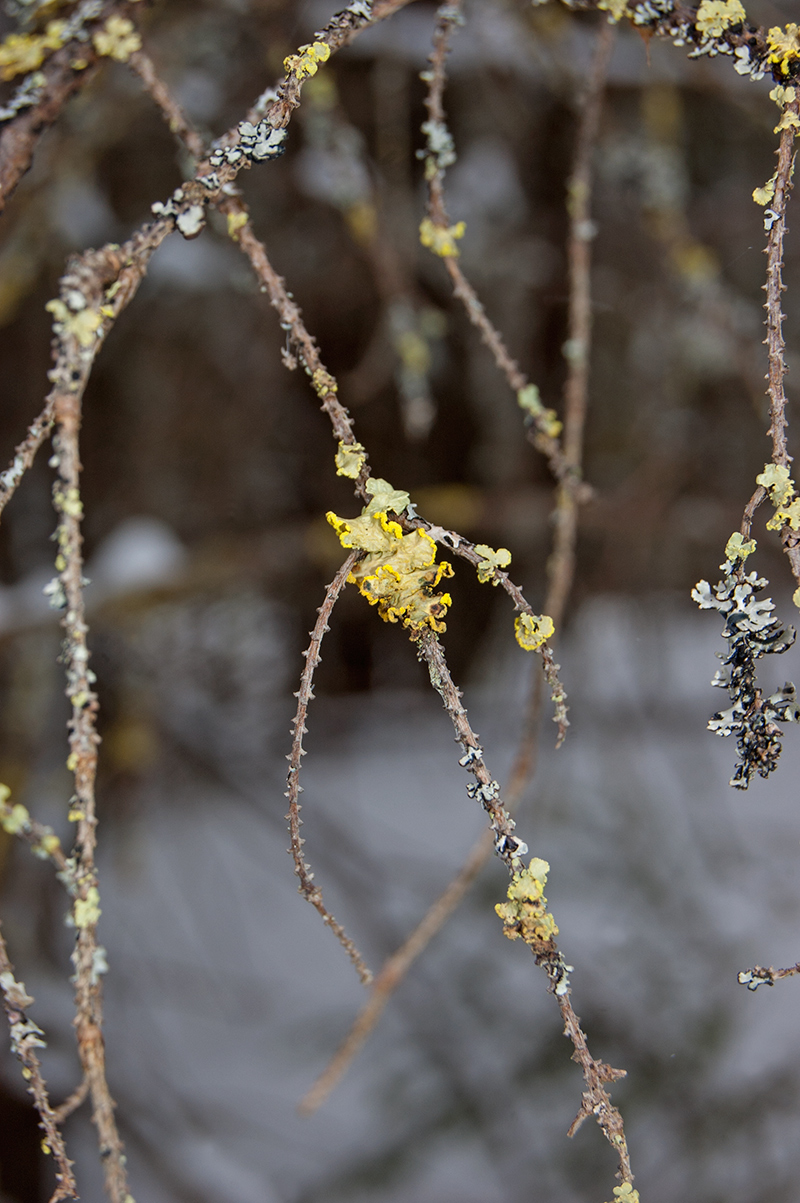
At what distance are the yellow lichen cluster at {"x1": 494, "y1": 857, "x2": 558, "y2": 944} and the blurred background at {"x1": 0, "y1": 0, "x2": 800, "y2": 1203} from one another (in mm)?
692

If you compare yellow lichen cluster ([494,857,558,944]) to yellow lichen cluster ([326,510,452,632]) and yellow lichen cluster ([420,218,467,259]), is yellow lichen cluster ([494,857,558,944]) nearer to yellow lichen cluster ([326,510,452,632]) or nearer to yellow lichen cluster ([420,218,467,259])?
yellow lichen cluster ([326,510,452,632])

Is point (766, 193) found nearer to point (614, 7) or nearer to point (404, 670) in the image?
point (614, 7)

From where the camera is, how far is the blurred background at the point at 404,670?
98 cm

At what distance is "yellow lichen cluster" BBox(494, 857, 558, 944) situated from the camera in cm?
28

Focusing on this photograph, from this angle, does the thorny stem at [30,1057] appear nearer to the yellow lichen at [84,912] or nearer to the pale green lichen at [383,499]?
the yellow lichen at [84,912]

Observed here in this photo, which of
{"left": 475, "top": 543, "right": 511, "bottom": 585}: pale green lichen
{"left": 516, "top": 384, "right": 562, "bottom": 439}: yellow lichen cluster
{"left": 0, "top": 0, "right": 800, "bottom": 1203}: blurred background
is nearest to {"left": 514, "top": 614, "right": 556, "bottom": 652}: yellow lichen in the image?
{"left": 475, "top": 543, "right": 511, "bottom": 585}: pale green lichen

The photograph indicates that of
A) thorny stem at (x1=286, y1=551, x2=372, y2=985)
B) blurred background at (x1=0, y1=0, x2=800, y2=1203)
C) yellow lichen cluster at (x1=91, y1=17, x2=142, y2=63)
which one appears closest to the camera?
thorny stem at (x1=286, y1=551, x2=372, y2=985)

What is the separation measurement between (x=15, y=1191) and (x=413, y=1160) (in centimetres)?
48

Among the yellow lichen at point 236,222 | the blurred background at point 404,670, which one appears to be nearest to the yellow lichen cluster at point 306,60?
the yellow lichen at point 236,222

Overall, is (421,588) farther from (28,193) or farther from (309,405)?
(309,405)

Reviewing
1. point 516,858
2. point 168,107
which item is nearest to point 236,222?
point 168,107

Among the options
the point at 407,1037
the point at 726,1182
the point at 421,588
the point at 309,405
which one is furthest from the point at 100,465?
the point at 726,1182

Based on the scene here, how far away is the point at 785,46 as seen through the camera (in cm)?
30

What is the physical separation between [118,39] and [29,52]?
5cm
